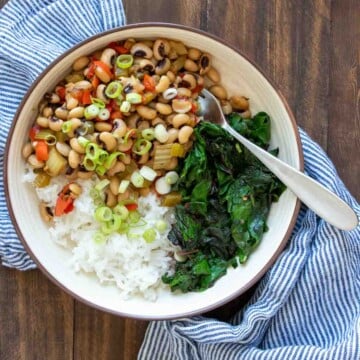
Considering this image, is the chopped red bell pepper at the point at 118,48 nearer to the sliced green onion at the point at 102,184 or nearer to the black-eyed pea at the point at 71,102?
the black-eyed pea at the point at 71,102

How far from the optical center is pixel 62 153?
6.88 ft

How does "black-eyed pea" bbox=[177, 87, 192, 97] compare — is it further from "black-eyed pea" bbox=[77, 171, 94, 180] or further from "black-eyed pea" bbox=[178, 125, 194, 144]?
"black-eyed pea" bbox=[77, 171, 94, 180]

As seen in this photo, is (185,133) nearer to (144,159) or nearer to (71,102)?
(144,159)

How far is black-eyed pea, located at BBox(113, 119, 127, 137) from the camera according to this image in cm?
206

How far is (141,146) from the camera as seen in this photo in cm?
211

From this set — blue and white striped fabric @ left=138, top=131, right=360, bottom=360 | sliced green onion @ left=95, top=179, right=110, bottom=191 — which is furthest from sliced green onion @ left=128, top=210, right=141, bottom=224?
blue and white striped fabric @ left=138, top=131, right=360, bottom=360

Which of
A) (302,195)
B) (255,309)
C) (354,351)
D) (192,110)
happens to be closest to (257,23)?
(192,110)

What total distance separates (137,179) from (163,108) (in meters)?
0.23

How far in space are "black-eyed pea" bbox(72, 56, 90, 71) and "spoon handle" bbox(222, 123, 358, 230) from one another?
0.56 m

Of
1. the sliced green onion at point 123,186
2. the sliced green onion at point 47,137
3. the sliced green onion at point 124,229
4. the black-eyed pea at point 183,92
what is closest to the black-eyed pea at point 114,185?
the sliced green onion at point 123,186

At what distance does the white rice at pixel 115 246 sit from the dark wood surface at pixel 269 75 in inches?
7.7

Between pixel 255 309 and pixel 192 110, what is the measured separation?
650 millimetres

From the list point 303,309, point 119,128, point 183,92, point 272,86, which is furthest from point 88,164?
point 303,309

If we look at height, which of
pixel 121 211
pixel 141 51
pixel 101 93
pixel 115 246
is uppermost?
pixel 141 51
